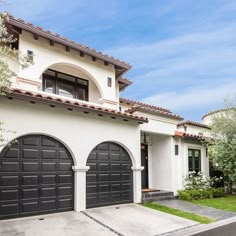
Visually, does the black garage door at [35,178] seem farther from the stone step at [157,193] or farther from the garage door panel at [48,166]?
the stone step at [157,193]

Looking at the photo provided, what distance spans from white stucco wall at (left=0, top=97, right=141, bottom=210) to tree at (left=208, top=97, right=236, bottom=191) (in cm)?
534

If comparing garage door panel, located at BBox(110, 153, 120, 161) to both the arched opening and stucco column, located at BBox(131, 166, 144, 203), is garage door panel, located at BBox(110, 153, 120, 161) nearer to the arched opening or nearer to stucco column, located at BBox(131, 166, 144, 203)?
stucco column, located at BBox(131, 166, 144, 203)

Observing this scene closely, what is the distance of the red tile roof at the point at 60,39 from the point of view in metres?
11.3

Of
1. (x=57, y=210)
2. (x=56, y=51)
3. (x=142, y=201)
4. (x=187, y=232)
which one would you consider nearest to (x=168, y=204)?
(x=142, y=201)

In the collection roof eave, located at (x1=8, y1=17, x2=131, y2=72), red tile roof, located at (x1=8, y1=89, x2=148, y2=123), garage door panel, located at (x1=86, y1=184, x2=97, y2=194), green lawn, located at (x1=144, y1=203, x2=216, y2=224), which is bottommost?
green lawn, located at (x1=144, y1=203, x2=216, y2=224)

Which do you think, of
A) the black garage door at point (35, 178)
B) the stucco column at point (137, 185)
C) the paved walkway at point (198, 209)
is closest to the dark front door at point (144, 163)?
the paved walkway at point (198, 209)

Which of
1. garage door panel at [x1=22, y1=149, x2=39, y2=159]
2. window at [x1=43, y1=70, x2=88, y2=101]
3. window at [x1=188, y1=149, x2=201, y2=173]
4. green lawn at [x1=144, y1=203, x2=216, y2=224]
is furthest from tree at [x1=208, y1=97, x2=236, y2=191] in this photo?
garage door panel at [x1=22, y1=149, x2=39, y2=159]

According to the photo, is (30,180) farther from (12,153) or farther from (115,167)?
(115,167)

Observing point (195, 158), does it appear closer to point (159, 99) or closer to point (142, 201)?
point (142, 201)

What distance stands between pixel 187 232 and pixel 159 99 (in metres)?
17.2

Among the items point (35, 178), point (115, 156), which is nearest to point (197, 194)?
point (115, 156)

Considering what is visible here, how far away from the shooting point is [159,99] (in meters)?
24.7

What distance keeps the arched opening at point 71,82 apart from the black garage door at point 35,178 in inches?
174

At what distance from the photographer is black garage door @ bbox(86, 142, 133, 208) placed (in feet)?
36.9
